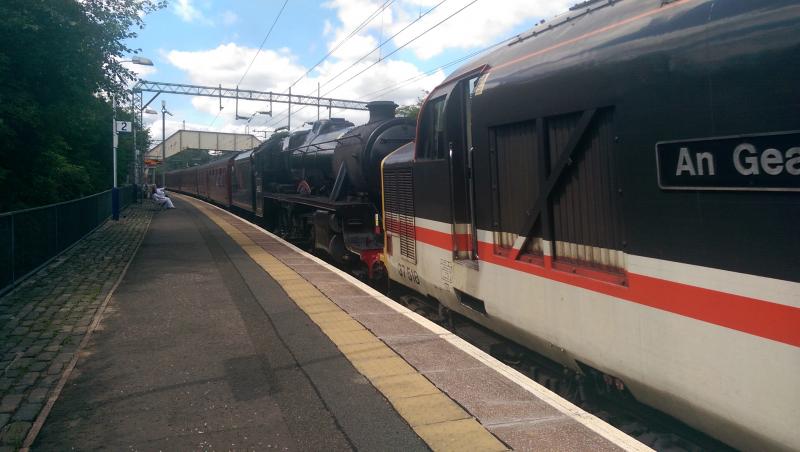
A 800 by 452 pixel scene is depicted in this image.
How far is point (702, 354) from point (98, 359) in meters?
5.20

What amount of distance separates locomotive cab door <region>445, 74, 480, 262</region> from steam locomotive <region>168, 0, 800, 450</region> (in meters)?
0.02

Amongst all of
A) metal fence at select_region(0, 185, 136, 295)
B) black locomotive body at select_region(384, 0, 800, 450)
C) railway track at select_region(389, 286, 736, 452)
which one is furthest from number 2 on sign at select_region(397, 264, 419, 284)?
metal fence at select_region(0, 185, 136, 295)

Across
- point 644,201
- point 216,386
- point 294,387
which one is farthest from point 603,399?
point 216,386

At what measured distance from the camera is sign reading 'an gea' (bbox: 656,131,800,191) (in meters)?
2.53

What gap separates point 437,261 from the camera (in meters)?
6.02

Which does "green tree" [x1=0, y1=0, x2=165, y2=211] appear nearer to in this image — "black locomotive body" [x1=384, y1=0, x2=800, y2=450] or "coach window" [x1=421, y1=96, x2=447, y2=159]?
"coach window" [x1=421, y1=96, x2=447, y2=159]

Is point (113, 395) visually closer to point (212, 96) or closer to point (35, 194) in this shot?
point (35, 194)

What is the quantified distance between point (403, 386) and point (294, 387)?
899 millimetres

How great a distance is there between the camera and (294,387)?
452 centimetres

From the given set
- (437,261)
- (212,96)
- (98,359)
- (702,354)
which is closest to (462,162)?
(437,261)

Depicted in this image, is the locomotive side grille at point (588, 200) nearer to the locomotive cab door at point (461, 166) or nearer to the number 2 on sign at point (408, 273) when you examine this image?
the locomotive cab door at point (461, 166)

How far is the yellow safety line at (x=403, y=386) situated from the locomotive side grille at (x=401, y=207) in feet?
3.90

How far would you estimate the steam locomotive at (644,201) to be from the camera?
8.52ft

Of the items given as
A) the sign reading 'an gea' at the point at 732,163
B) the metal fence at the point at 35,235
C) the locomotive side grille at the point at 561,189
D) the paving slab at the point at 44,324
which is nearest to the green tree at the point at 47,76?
the metal fence at the point at 35,235
